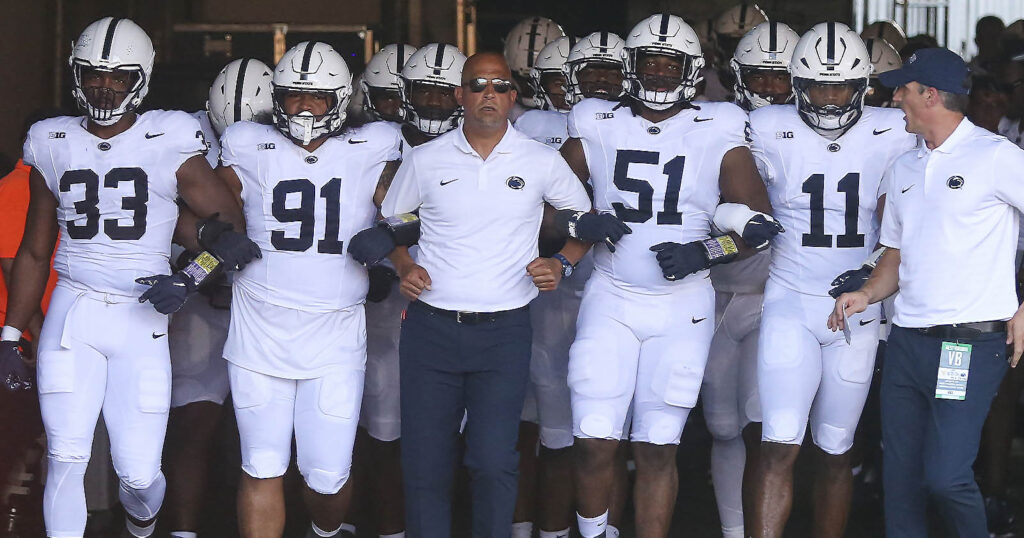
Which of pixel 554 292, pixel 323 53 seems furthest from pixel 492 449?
pixel 323 53

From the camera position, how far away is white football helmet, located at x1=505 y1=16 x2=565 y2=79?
7.80 meters

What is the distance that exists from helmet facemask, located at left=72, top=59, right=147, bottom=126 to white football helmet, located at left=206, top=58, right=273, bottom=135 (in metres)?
0.84

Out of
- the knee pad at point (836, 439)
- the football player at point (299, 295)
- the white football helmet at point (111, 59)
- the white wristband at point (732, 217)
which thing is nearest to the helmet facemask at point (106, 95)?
the white football helmet at point (111, 59)

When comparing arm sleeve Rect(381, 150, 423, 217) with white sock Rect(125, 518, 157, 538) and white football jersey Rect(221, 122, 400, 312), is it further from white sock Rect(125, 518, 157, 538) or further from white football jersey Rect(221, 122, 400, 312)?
white sock Rect(125, 518, 157, 538)

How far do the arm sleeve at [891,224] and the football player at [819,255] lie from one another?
0.83ft

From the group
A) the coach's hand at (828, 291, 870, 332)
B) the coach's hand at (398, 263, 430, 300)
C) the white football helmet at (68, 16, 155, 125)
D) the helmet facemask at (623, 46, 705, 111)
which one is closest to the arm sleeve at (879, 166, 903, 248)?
the coach's hand at (828, 291, 870, 332)

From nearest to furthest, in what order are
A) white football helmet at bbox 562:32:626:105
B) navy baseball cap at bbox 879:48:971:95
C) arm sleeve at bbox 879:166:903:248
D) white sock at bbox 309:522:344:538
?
navy baseball cap at bbox 879:48:971:95 → arm sleeve at bbox 879:166:903:248 → white sock at bbox 309:522:344:538 → white football helmet at bbox 562:32:626:105

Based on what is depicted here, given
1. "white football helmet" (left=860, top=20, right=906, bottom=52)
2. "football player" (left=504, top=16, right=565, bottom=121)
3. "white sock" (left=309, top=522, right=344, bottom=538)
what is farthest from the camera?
"white football helmet" (left=860, top=20, right=906, bottom=52)

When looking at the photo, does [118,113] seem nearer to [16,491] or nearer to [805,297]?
[16,491]

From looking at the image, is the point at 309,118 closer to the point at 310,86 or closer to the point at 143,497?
the point at 310,86

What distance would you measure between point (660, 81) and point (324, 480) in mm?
1926

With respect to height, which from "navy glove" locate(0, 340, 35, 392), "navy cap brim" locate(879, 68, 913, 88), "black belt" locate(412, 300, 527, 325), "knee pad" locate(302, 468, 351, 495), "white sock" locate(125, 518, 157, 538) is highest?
"navy cap brim" locate(879, 68, 913, 88)

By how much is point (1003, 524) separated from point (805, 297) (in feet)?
6.02

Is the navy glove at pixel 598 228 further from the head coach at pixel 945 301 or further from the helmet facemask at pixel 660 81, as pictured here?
the head coach at pixel 945 301
